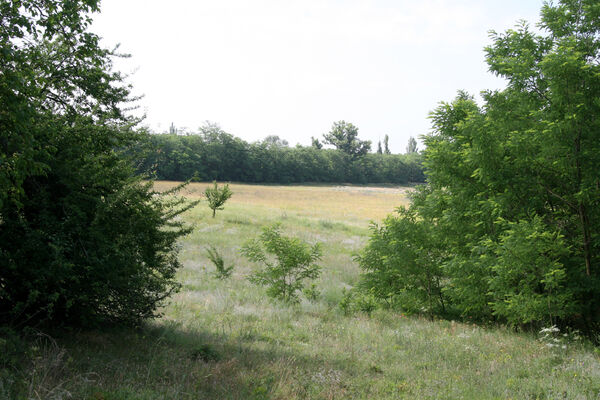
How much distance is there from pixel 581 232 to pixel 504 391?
217 inches

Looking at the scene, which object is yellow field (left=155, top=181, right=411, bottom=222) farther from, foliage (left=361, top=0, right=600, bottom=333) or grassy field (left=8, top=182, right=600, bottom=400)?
grassy field (left=8, top=182, right=600, bottom=400)

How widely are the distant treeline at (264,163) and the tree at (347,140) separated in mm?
4449

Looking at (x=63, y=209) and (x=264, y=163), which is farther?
(x=264, y=163)

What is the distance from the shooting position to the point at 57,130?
5562mm

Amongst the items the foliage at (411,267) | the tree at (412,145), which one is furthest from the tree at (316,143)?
the foliage at (411,267)

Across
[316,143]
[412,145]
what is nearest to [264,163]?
[316,143]

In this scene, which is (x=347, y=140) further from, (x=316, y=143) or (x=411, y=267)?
(x=411, y=267)

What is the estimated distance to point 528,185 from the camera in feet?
29.6

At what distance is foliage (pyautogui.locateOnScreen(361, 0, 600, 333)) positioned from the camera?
798 cm

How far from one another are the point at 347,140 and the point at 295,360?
410ft

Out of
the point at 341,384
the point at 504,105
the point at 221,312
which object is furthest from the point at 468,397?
the point at 504,105

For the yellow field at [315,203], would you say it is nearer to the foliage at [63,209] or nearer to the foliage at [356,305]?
the foliage at [356,305]

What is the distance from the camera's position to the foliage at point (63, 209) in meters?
4.62

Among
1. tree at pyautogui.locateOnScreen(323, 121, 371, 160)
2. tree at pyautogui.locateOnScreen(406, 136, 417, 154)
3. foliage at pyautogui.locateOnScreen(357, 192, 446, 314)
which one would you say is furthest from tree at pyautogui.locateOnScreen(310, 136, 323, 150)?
foliage at pyautogui.locateOnScreen(357, 192, 446, 314)
